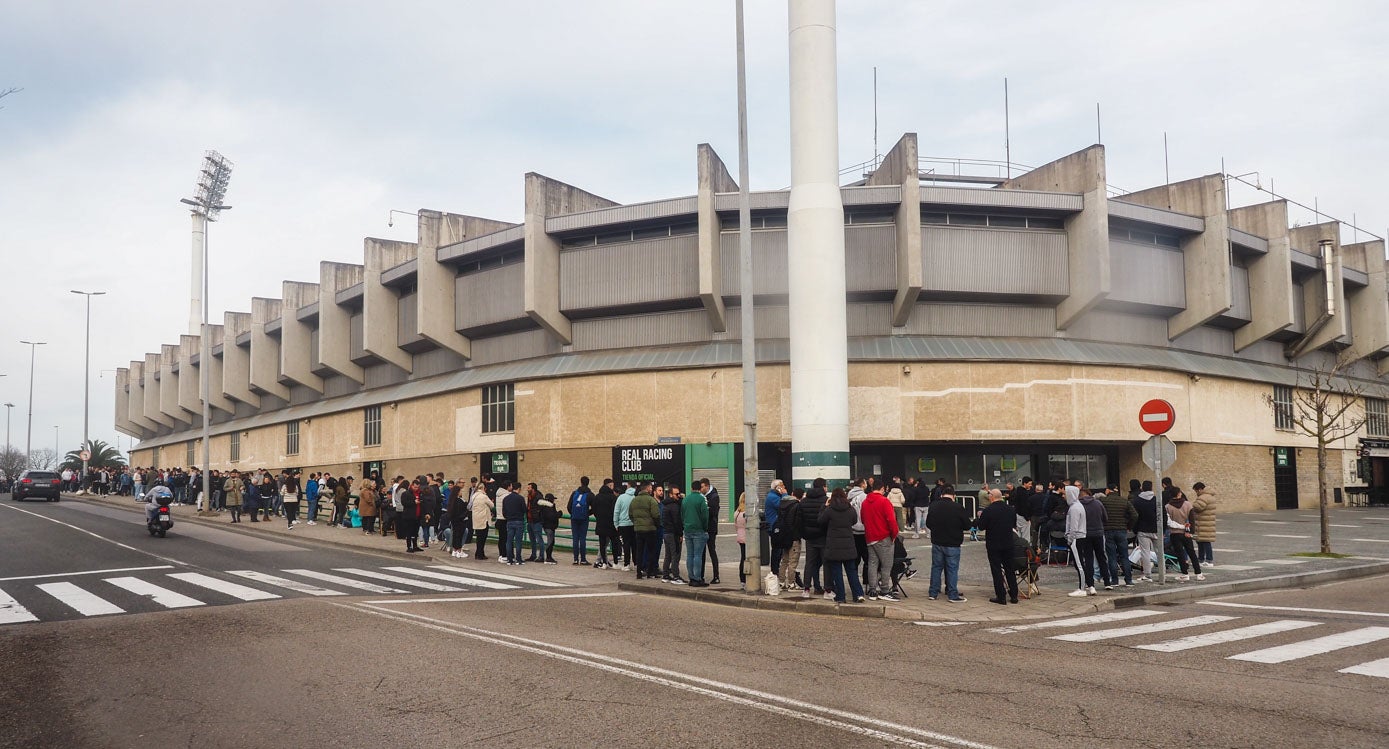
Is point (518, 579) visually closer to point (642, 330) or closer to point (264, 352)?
point (642, 330)

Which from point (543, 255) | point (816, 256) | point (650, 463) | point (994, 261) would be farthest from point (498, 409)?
point (994, 261)

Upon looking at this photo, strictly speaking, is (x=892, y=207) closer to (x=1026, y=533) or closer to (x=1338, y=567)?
(x=1026, y=533)

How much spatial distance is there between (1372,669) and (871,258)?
26.8m

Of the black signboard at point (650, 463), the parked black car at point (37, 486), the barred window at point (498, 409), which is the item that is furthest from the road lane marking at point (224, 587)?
the parked black car at point (37, 486)

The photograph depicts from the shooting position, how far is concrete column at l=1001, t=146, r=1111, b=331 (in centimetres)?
3356

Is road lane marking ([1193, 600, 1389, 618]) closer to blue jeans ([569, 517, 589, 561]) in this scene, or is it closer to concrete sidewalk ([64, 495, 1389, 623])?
concrete sidewalk ([64, 495, 1389, 623])

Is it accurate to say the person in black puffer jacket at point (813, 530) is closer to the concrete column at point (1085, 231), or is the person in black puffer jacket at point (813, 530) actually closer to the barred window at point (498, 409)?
the concrete column at point (1085, 231)

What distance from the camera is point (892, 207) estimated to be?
34.2 m

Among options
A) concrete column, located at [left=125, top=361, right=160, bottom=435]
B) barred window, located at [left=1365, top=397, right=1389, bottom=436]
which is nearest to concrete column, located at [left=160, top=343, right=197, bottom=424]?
concrete column, located at [left=125, top=361, right=160, bottom=435]

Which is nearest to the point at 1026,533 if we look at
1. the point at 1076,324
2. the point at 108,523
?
the point at 1076,324

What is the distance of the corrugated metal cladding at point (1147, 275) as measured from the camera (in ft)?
119

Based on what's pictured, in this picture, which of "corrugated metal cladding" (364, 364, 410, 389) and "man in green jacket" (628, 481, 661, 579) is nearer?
"man in green jacket" (628, 481, 661, 579)

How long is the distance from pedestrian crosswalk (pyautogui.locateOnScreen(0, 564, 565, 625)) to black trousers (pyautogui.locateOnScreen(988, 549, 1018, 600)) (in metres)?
7.60

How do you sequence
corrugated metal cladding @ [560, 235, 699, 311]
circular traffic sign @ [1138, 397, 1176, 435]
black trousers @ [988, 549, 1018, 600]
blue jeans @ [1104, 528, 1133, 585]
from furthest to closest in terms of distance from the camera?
corrugated metal cladding @ [560, 235, 699, 311] < circular traffic sign @ [1138, 397, 1176, 435] < blue jeans @ [1104, 528, 1133, 585] < black trousers @ [988, 549, 1018, 600]
